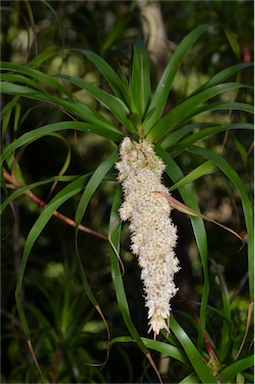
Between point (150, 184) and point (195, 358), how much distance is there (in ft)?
0.96

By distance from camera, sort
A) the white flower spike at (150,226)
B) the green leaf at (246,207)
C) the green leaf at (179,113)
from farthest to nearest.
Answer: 1. the green leaf at (179,113)
2. the green leaf at (246,207)
3. the white flower spike at (150,226)

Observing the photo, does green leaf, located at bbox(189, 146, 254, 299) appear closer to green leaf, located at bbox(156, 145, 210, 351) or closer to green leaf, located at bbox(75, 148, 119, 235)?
green leaf, located at bbox(156, 145, 210, 351)

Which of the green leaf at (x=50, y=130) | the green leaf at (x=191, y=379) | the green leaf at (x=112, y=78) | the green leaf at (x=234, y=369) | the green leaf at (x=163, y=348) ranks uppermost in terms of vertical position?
the green leaf at (x=112, y=78)

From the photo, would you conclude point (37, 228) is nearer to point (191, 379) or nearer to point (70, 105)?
point (70, 105)

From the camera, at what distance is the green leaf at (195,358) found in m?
0.93

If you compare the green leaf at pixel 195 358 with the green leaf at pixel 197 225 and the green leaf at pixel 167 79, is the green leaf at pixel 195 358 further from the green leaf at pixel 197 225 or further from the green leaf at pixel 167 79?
the green leaf at pixel 167 79

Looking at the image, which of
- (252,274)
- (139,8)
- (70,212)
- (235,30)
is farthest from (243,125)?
(70,212)

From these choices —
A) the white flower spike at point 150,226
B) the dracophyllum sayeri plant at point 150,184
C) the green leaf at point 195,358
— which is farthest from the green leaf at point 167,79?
the green leaf at point 195,358

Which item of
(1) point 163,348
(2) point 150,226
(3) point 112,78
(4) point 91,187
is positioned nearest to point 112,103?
(3) point 112,78

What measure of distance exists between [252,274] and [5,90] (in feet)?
1.70

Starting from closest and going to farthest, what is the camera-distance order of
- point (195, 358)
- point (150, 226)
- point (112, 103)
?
point (150, 226), point (195, 358), point (112, 103)

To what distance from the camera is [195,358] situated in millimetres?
938

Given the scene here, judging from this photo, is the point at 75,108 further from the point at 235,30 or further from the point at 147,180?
the point at 235,30

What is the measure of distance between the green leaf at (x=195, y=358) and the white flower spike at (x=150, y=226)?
10cm
